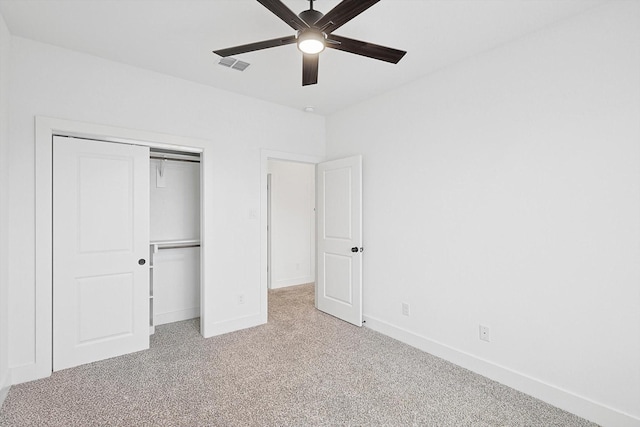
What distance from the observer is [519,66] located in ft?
8.07

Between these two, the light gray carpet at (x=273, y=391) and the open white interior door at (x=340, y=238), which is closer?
the light gray carpet at (x=273, y=391)

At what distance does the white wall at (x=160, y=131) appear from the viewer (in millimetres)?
2504

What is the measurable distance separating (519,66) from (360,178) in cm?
182

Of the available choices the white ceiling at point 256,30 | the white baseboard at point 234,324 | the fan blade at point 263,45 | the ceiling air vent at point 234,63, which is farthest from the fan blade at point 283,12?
the white baseboard at point 234,324

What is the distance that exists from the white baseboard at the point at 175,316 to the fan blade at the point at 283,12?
349cm

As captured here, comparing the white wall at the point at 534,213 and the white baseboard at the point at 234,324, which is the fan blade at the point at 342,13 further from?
the white baseboard at the point at 234,324

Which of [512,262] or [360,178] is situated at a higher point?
[360,178]

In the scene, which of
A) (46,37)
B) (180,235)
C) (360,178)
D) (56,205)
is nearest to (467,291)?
(360,178)

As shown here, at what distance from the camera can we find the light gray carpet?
2080 millimetres

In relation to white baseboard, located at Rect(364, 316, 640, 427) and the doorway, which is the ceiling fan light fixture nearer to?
the doorway

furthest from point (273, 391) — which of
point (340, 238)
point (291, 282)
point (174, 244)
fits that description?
point (291, 282)

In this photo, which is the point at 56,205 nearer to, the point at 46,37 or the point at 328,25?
the point at 46,37

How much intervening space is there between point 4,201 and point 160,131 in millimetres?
1312

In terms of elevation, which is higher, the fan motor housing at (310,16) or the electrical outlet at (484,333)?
the fan motor housing at (310,16)
